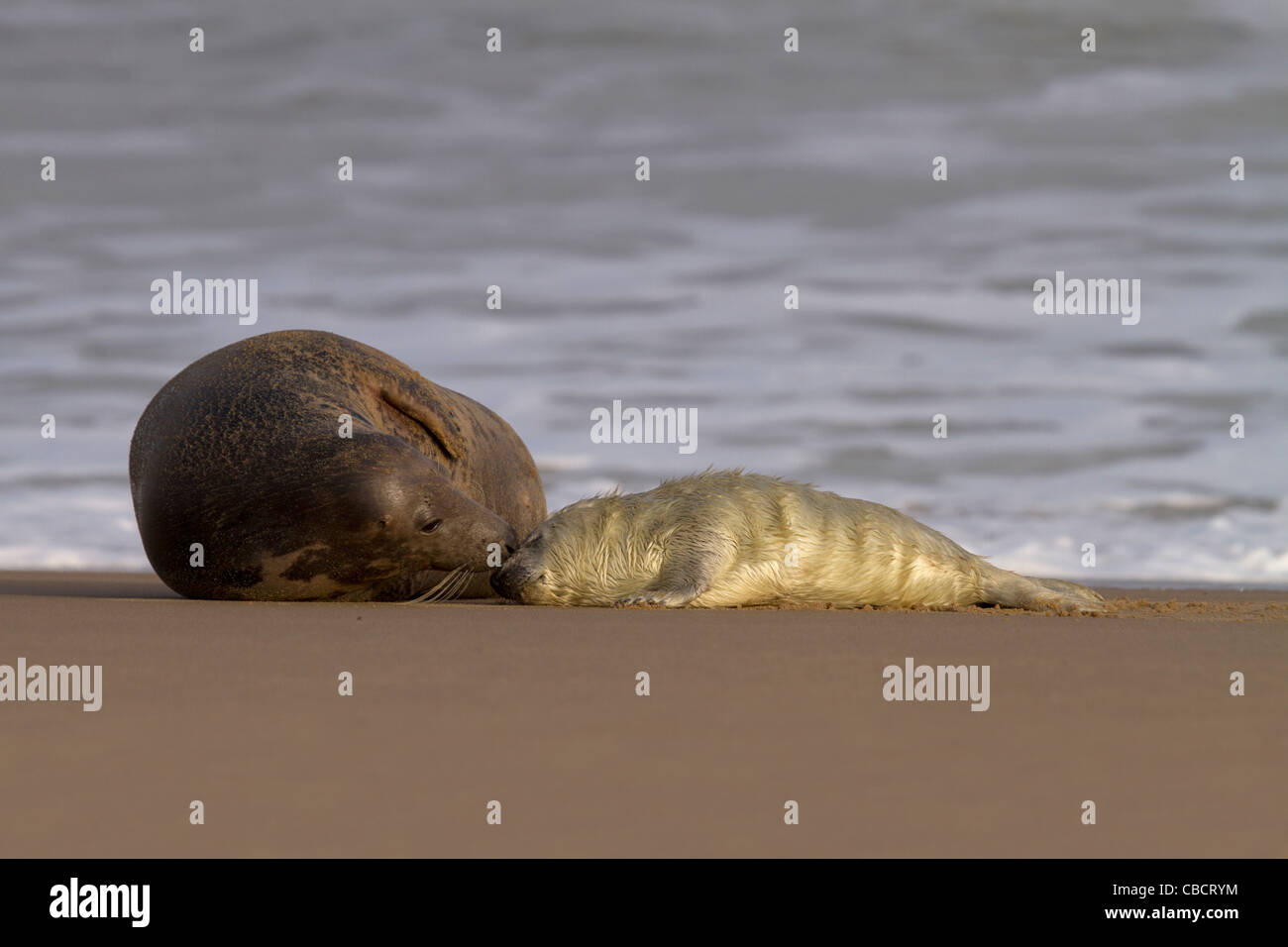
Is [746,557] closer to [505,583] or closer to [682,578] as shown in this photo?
[682,578]

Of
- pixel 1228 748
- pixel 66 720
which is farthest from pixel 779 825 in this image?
pixel 66 720

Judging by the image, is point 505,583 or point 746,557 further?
point 505,583

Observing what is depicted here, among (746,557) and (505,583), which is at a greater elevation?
(746,557)

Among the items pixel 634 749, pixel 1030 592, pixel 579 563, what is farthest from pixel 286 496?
pixel 634 749

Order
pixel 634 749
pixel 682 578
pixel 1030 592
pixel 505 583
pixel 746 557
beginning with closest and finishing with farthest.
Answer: pixel 634 749 → pixel 682 578 → pixel 746 557 → pixel 505 583 → pixel 1030 592

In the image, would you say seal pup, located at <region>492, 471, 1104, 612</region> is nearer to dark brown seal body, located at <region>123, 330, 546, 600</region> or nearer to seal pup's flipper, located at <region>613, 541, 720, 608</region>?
seal pup's flipper, located at <region>613, 541, 720, 608</region>

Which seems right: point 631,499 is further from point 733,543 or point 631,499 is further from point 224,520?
point 224,520

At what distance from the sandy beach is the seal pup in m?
2.20

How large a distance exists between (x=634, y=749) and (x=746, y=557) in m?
4.85

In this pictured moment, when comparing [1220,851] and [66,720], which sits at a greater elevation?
[66,720]

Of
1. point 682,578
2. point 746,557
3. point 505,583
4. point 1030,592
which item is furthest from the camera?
point 1030,592

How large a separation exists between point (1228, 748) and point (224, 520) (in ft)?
20.6

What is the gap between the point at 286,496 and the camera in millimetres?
8008

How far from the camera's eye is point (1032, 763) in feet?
10.6
